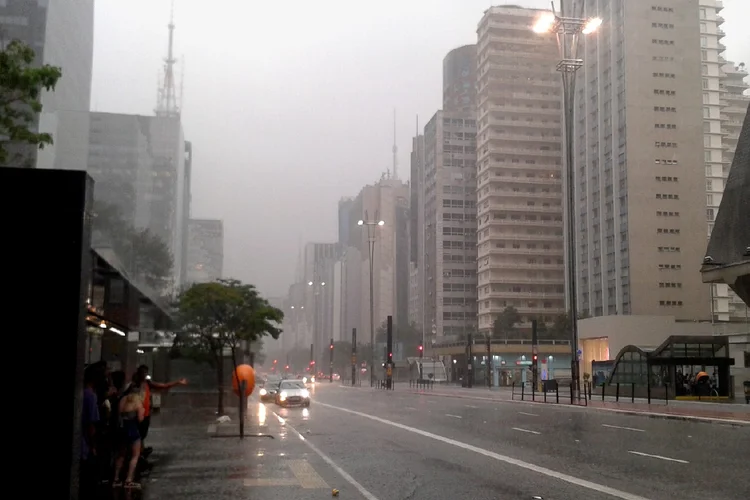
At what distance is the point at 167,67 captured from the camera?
85250 millimetres

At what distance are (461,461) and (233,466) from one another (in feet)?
13.5

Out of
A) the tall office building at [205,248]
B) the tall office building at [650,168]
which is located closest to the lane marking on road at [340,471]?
the tall office building at [650,168]

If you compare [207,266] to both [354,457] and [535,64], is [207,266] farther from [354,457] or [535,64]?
[354,457]

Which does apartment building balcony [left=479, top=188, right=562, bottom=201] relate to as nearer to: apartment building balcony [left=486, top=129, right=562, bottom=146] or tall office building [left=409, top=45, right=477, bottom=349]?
apartment building balcony [left=486, top=129, right=562, bottom=146]

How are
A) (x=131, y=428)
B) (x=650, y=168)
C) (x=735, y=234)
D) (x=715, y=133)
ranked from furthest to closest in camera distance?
(x=715, y=133)
(x=650, y=168)
(x=735, y=234)
(x=131, y=428)

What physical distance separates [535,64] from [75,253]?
120620mm

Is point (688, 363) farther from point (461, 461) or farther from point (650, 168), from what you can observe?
point (650, 168)

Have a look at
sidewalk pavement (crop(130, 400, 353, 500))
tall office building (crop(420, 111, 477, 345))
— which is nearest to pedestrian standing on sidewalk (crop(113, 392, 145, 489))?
sidewalk pavement (crop(130, 400, 353, 500))

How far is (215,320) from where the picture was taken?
3622cm

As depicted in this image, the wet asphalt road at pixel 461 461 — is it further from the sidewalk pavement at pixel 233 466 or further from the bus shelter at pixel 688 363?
the bus shelter at pixel 688 363

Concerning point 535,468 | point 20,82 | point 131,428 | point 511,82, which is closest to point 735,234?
point 535,468

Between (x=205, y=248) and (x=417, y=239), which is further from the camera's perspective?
(x=417, y=239)

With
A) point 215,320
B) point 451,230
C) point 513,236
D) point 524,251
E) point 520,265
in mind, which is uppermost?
point 451,230

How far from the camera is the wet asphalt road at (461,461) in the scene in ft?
36.3
